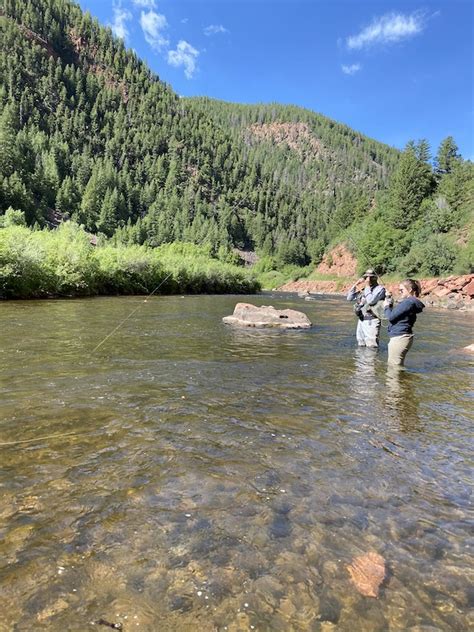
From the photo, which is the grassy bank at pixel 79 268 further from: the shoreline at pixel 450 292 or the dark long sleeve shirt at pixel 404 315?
the shoreline at pixel 450 292

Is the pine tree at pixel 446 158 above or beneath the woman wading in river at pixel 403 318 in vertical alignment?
above

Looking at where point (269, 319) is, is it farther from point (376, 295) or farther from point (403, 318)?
point (403, 318)

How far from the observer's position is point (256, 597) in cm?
299

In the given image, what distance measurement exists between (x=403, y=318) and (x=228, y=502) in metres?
8.72

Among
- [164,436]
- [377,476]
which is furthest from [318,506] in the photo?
[164,436]

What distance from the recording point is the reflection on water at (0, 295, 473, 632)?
9.57 feet

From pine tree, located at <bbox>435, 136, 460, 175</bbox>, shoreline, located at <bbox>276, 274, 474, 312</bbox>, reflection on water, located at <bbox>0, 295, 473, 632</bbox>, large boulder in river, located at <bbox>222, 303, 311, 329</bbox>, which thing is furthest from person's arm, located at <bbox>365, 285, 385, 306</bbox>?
pine tree, located at <bbox>435, 136, 460, 175</bbox>

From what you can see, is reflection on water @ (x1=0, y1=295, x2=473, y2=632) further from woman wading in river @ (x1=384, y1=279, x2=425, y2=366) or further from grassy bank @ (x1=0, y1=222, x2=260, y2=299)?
grassy bank @ (x1=0, y1=222, x2=260, y2=299)

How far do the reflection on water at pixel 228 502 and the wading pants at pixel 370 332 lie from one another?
5764 mm

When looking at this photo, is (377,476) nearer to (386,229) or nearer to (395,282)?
(395,282)

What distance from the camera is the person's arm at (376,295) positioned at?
46.0 feet

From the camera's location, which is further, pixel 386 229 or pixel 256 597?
pixel 386 229

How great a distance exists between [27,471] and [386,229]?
336 feet

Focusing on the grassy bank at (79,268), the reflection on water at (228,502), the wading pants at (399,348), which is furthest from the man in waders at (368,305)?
the grassy bank at (79,268)
